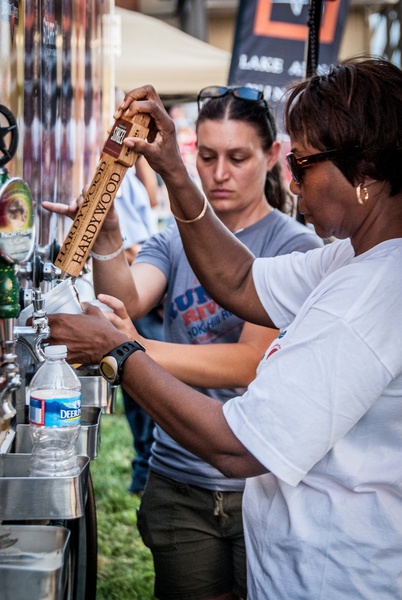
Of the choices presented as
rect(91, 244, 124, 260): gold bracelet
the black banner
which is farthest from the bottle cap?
the black banner

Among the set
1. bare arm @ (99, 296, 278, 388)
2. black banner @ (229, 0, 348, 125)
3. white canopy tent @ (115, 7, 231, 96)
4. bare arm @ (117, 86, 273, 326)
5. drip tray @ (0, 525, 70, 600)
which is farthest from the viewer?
white canopy tent @ (115, 7, 231, 96)

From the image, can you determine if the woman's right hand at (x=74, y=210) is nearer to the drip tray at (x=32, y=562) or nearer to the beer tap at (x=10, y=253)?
the beer tap at (x=10, y=253)

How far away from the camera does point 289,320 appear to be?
2.16 meters

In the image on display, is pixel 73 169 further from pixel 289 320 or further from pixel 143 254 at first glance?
pixel 289 320

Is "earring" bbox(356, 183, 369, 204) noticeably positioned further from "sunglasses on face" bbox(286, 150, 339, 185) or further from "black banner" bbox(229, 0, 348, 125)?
"black banner" bbox(229, 0, 348, 125)

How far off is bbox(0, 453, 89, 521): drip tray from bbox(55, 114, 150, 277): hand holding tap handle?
2.20 feet

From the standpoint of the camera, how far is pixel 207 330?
2549 mm

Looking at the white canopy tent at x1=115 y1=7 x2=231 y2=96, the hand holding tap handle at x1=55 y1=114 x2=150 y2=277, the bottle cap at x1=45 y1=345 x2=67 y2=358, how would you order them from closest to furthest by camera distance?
1. the bottle cap at x1=45 y1=345 x2=67 y2=358
2. the hand holding tap handle at x1=55 y1=114 x2=150 y2=277
3. the white canopy tent at x1=115 y1=7 x2=231 y2=96

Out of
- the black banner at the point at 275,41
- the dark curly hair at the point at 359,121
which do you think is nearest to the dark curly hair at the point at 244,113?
the dark curly hair at the point at 359,121

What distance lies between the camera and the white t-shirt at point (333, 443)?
1489mm

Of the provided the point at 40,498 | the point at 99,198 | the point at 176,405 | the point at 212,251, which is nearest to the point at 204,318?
the point at 212,251

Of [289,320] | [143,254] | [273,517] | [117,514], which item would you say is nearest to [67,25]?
[143,254]

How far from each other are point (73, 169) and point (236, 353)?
110cm

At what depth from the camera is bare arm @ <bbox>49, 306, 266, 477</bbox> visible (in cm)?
157
